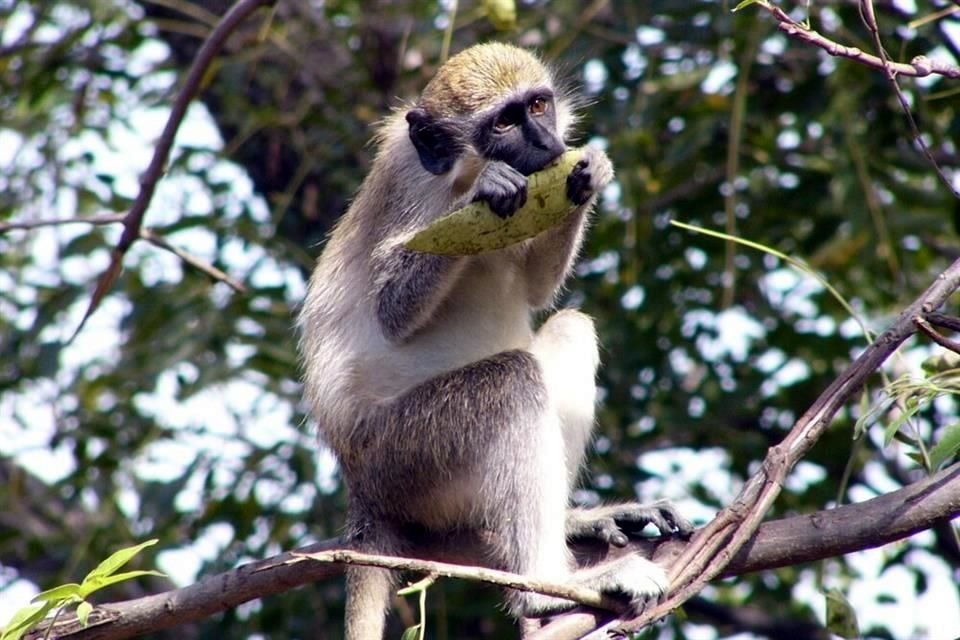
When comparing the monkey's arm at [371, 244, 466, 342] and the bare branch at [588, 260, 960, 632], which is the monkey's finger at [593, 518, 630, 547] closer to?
the monkey's arm at [371, 244, 466, 342]

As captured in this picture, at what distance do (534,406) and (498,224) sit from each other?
0.88 m

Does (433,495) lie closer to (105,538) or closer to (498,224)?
(498,224)

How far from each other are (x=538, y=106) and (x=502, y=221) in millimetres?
1312

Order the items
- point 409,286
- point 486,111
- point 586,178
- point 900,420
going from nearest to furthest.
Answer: point 900,420 → point 586,178 → point 409,286 → point 486,111

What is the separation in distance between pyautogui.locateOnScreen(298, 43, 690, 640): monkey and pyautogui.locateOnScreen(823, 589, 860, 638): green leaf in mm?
611

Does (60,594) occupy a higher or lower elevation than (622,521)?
higher

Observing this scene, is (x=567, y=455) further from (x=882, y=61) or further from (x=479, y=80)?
(x=882, y=61)

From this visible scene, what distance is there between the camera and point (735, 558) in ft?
13.5

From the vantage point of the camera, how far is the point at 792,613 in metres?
9.90

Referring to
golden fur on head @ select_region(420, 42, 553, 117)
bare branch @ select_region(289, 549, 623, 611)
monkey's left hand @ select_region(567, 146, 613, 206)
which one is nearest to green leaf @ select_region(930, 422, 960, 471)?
bare branch @ select_region(289, 549, 623, 611)

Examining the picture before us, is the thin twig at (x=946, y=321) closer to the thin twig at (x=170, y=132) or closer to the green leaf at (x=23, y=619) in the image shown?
the green leaf at (x=23, y=619)

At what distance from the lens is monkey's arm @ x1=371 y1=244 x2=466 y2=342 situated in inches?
221

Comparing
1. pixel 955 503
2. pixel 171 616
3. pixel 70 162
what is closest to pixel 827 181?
pixel 955 503

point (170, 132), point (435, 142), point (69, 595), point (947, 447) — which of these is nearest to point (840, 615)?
point (947, 447)
